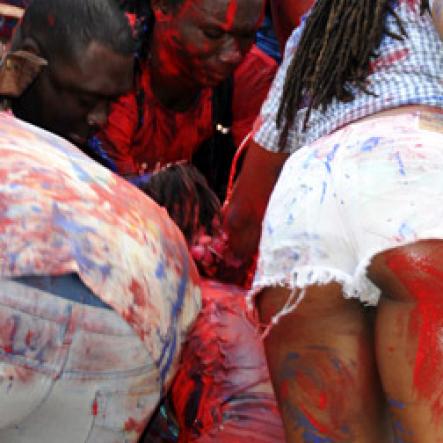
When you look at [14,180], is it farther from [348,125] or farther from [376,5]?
[376,5]

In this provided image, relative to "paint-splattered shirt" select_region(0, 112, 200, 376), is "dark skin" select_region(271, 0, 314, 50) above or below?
above

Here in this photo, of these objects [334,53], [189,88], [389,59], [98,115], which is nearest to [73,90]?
[98,115]

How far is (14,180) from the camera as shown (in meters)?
1.25

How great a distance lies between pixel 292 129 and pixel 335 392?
0.60m

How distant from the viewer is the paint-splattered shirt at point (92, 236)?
1.21m

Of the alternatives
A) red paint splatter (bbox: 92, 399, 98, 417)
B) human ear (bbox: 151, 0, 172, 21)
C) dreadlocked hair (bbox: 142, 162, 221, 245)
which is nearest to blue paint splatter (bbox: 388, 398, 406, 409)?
red paint splatter (bbox: 92, 399, 98, 417)

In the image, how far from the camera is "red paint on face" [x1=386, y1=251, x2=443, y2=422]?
1.31 metres

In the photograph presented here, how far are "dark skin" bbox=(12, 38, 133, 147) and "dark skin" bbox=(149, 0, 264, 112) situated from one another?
0.56 m

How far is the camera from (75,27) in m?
2.38

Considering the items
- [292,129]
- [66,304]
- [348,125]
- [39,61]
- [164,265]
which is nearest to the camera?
[66,304]

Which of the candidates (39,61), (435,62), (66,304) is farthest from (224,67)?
(66,304)

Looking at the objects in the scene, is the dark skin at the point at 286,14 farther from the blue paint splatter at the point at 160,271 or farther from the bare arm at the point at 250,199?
the blue paint splatter at the point at 160,271

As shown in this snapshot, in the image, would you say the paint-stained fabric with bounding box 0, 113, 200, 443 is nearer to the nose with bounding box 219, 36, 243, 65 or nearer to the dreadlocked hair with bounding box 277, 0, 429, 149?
the dreadlocked hair with bounding box 277, 0, 429, 149

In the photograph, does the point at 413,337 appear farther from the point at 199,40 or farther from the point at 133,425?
the point at 199,40
